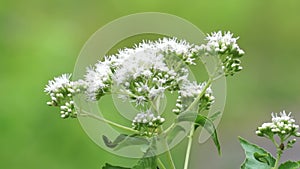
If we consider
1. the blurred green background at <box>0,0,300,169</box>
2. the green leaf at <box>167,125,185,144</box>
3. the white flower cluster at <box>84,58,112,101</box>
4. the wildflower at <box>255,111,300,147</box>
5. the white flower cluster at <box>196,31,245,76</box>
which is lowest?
the green leaf at <box>167,125,185,144</box>

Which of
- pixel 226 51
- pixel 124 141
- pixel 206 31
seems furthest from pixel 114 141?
pixel 206 31

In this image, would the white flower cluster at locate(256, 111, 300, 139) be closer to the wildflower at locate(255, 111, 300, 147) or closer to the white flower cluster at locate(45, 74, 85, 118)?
the wildflower at locate(255, 111, 300, 147)

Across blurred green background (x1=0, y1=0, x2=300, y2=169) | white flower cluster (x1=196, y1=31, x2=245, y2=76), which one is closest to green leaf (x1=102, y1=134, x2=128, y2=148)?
white flower cluster (x1=196, y1=31, x2=245, y2=76)

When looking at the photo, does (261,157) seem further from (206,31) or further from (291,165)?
(206,31)

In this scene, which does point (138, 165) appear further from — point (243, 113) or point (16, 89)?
point (243, 113)

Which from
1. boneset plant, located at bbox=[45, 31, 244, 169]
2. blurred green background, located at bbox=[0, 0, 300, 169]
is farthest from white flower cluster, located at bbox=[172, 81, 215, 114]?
blurred green background, located at bbox=[0, 0, 300, 169]

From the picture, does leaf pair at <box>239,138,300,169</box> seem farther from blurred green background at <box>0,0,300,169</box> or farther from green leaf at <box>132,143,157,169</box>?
blurred green background at <box>0,0,300,169</box>

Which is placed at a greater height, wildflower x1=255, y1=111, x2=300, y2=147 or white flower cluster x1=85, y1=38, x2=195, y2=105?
white flower cluster x1=85, y1=38, x2=195, y2=105

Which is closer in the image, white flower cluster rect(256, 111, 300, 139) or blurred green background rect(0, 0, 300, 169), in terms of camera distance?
white flower cluster rect(256, 111, 300, 139)
